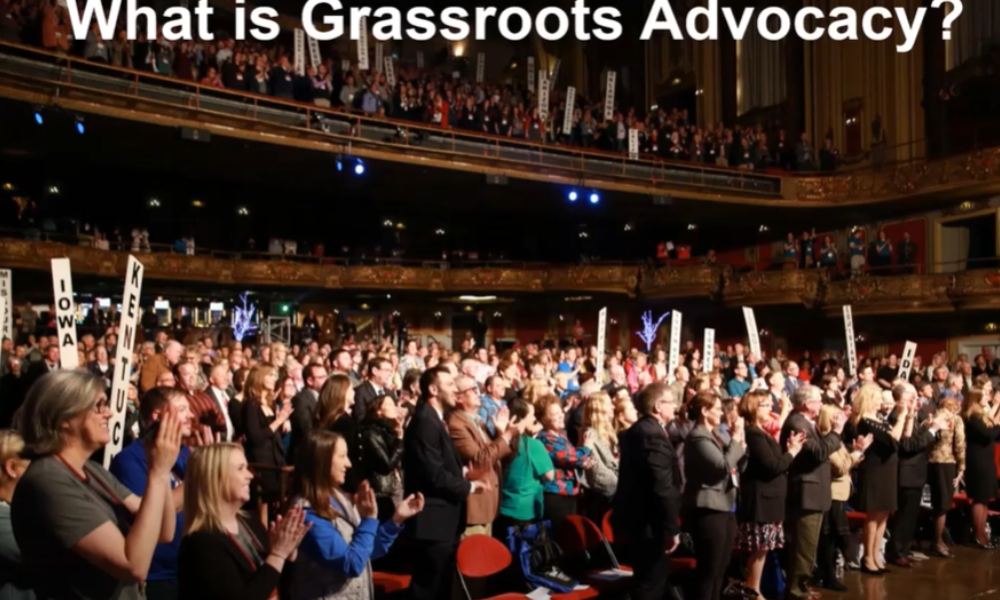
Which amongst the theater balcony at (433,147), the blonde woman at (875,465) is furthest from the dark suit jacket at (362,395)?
the theater balcony at (433,147)

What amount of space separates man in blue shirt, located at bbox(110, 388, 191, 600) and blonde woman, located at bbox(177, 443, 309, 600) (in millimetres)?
242

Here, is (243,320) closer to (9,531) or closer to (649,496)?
(649,496)

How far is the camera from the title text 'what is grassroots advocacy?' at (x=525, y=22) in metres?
19.9

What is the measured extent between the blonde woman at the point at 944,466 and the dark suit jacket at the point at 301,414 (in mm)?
5393

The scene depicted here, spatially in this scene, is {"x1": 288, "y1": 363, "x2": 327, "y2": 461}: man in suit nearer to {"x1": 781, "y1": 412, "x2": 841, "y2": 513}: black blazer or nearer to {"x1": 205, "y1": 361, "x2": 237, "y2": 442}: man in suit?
{"x1": 205, "y1": 361, "x2": 237, "y2": 442}: man in suit

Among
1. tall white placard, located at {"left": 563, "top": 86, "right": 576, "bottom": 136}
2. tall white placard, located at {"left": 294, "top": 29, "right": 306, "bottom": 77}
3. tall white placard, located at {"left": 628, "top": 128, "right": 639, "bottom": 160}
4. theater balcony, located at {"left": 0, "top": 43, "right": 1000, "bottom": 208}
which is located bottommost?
theater balcony, located at {"left": 0, "top": 43, "right": 1000, "bottom": 208}

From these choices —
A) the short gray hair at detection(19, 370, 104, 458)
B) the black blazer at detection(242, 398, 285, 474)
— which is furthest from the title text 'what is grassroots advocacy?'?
the short gray hair at detection(19, 370, 104, 458)

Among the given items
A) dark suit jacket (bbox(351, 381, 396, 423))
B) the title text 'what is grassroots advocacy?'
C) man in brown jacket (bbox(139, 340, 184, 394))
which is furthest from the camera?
the title text 'what is grassroots advocacy?'

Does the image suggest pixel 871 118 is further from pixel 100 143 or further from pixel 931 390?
pixel 100 143

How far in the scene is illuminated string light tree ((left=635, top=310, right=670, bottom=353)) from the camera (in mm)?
23453

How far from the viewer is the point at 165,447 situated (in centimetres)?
256

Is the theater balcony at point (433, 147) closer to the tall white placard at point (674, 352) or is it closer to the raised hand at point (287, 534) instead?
the tall white placard at point (674, 352)

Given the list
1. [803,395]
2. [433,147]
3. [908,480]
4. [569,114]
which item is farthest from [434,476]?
[569,114]

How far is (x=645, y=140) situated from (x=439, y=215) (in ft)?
23.5
